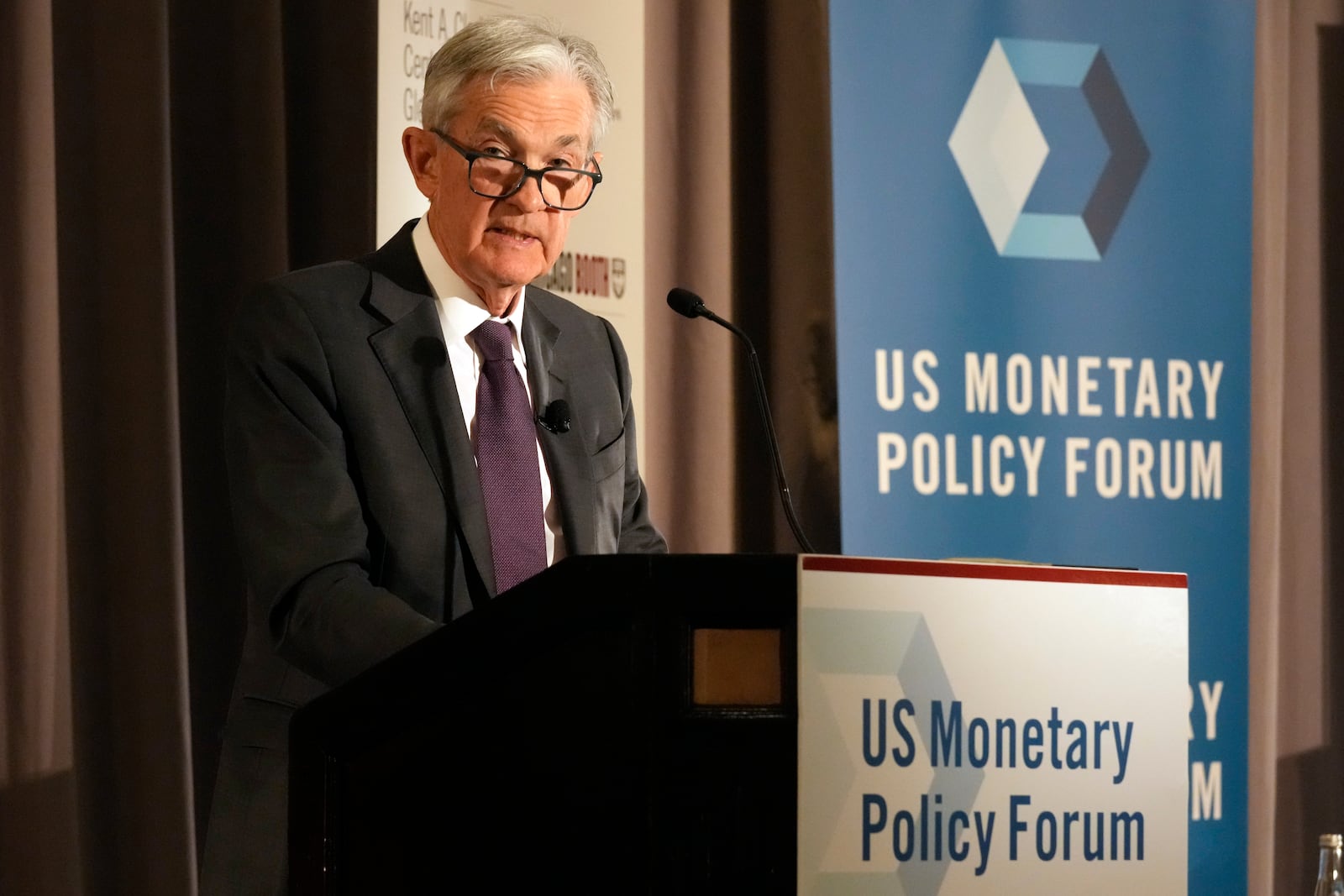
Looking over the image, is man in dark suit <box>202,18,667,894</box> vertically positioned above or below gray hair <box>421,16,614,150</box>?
below

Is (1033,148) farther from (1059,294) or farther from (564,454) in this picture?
(564,454)

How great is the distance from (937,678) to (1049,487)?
7.33 feet

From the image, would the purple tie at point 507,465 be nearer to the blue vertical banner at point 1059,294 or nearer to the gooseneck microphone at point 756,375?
the gooseneck microphone at point 756,375

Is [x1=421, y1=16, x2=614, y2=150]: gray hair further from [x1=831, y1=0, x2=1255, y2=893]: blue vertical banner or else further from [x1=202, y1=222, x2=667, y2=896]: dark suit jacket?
[x1=831, y1=0, x2=1255, y2=893]: blue vertical banner

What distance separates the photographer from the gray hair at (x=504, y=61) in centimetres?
207

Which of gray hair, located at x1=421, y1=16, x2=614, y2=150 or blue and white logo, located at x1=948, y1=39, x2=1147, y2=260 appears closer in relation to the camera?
gray hair, located at x1=421, y1=16, x2=614, y2=150

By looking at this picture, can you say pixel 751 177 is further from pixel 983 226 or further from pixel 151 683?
pixel 151 683

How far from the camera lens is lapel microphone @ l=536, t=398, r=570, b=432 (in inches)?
79.2

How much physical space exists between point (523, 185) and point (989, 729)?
104 cm

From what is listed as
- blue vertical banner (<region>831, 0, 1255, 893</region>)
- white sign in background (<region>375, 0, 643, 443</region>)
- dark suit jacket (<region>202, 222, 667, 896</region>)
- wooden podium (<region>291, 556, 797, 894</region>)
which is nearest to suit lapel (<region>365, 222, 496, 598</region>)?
dark suit jacket (<region>202, 222, 667, 896</region>)

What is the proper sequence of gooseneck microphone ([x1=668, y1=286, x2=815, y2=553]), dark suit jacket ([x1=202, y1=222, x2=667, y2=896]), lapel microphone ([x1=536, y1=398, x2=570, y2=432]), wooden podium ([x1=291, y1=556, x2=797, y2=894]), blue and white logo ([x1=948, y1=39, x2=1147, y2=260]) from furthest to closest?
blue and white logo ([x1=948, y1=39, x2=1147, y2=260])
lapel microphone ([x1=536, y1=398, x2=570, y2=432])
gooseneck microphone ([x1=668, y1=286, x2=815, y2=553])
dark suit jacket ([x1=202, y1=222, x2=667, y2=896])
wooden podium ([x1=291, y1=556, x2=797, y2=894])

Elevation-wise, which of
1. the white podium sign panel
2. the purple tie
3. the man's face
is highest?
the man's face

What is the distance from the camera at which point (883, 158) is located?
3.49 m

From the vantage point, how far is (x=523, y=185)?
2.09 meters
